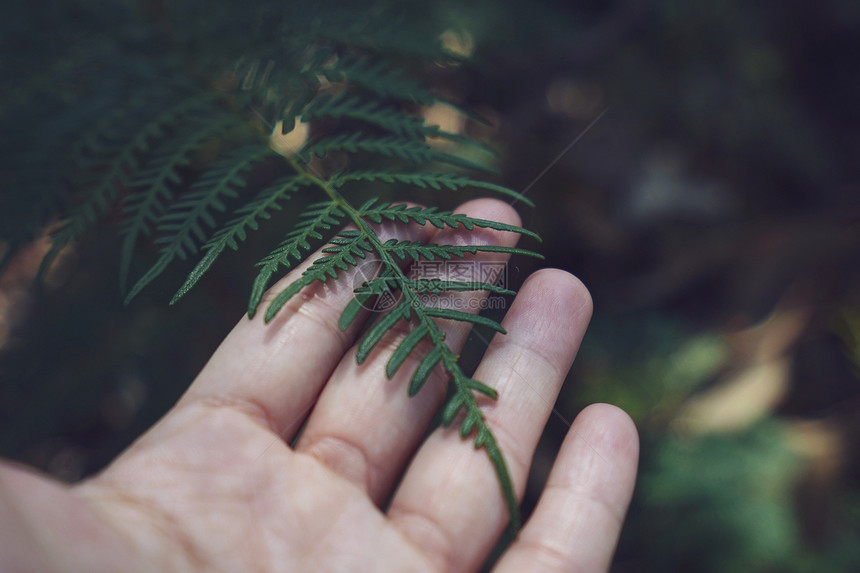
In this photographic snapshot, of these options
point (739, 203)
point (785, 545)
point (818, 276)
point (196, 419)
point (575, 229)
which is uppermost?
point (739, 203)

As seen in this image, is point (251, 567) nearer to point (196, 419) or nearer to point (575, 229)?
point (196, 419)

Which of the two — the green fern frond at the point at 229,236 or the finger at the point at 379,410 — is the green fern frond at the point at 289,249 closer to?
the green fern frond at the point at 229,236

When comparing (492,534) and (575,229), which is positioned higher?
(575,229)

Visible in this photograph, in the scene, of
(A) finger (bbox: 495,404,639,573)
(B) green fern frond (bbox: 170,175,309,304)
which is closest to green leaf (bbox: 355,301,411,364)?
(B) green fern frond (bbox: 170,175,309,304)

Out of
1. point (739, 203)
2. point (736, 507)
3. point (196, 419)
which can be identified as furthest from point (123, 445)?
point (739, 203)

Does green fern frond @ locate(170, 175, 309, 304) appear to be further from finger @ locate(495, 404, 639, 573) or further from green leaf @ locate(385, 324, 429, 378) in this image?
finger @ locate(495, 404, 639, 573)

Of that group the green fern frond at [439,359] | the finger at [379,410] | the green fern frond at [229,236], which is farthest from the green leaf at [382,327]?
the green fern frond at [229,236]

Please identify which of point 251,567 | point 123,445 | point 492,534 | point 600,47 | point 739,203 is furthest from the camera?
point 739,203
